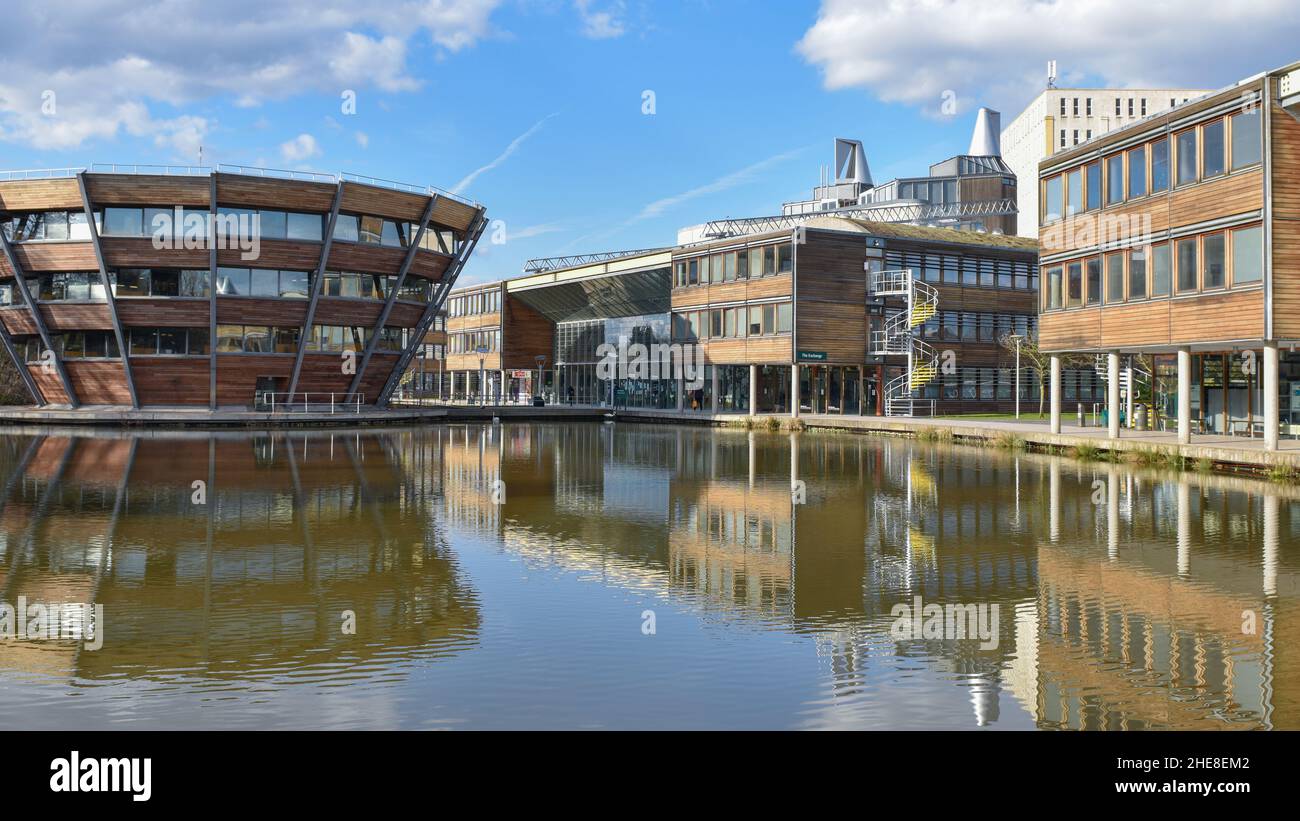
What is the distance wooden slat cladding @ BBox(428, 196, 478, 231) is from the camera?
187ft

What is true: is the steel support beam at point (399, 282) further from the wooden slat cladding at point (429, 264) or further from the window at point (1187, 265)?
the window at point (1187, 265)

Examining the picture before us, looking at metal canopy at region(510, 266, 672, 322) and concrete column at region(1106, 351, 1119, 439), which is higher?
metal canopy at region(510, 266, 672, 322)

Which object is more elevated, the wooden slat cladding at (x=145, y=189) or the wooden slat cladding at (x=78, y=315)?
the wooden slat cladding at (x=145, y=189)

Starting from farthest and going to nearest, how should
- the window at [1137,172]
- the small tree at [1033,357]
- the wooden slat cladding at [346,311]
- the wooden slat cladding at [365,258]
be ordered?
the small tree at [1033,357]
the wooden slat cladding at [346,311]
the wooden slat cladding at [365,258]
the window at [1137,172]

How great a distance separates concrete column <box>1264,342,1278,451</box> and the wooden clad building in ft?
0.13

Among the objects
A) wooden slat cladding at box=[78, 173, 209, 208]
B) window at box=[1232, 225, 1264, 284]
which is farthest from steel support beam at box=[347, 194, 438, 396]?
window at box=[1232, 225, 1264, 284]

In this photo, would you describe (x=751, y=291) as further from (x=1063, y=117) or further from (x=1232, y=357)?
(x=1063, y=117)

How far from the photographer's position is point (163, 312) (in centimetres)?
5225

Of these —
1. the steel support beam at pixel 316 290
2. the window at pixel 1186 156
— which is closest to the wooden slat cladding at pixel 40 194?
the steel support beam at pixel 316 290

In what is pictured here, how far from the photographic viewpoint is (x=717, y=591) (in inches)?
496

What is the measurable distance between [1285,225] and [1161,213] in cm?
449

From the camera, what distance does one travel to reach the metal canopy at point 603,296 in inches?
2730

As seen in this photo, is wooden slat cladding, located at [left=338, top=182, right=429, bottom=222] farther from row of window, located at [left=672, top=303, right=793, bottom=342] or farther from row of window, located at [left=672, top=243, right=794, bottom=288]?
row of window, located at [left=672, top=303, right=793, bottom=342]

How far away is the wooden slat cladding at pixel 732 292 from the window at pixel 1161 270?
24.1 m
